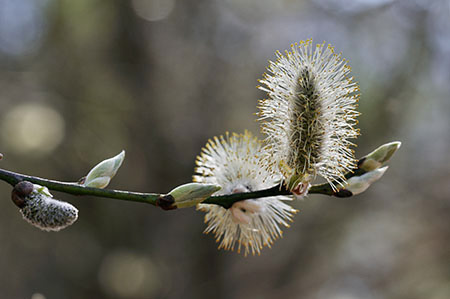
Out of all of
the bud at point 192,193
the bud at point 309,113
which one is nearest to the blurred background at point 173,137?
the bud at point 309,113

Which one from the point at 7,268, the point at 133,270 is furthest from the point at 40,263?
the point at 133,270

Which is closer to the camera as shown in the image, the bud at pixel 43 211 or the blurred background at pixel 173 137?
the bud at pixel 43 211

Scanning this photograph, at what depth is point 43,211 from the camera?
0.67 metres

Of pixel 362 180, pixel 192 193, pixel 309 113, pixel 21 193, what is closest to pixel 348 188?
pixel 362 180

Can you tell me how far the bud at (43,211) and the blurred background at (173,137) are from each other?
289 centimetres

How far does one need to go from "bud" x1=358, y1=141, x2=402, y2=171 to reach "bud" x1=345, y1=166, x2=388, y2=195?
0.04ft

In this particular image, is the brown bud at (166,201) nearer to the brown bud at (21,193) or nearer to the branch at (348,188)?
the branch at (348,188)

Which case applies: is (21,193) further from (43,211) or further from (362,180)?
(362,180)

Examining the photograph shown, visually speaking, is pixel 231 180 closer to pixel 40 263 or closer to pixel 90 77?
pixel 90 77

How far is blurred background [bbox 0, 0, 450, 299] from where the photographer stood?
11.3ft

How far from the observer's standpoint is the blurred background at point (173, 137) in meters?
3.46

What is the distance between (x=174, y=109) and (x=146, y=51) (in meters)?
0.53

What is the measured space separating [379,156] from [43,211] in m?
0.56

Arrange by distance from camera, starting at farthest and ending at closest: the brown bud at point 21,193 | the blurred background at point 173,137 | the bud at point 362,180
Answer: the blurred background at point 173,137 → the bud at point 362,180 → the brown bud at point 21,193
